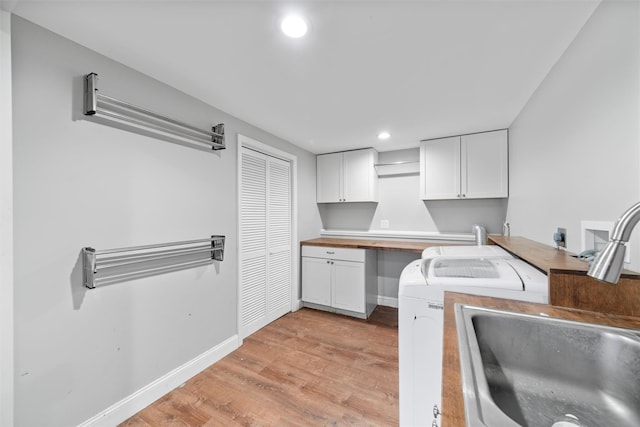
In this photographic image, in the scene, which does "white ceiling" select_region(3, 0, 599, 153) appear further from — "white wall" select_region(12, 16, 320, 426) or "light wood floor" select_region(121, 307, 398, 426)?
"light wood floor" select_region(121, 307, 398, 426)

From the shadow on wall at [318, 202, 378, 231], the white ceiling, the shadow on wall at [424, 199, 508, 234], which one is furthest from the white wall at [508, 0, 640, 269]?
the shadow on wall at [318, 202, 378, 231]

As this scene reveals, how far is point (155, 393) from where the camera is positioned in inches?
66.2

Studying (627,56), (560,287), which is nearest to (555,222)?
(560,287)

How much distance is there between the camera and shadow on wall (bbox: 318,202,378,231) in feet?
12.1

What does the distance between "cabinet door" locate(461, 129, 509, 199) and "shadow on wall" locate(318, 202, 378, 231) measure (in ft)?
4.10

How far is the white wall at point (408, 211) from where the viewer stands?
3010 mm

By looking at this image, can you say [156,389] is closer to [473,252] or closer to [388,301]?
[473,252]

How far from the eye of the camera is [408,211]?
343 cm

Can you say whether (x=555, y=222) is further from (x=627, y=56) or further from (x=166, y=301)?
(x=166, y=301)

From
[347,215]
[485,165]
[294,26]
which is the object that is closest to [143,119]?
[294,26]

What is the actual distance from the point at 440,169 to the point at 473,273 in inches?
76.2

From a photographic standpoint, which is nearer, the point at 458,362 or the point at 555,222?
the point at 458,362

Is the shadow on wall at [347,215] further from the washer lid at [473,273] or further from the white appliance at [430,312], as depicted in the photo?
the white appliance at [430,312]

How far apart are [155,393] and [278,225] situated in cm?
181
